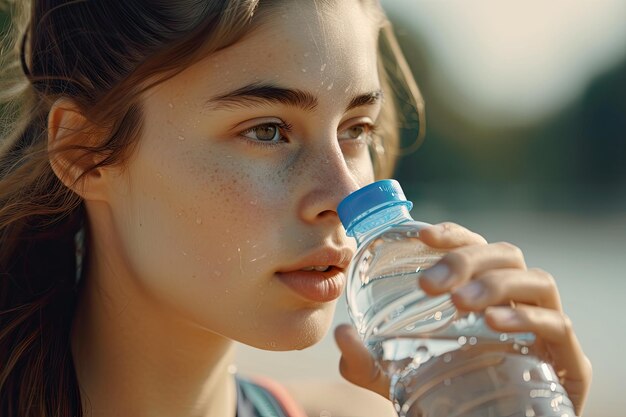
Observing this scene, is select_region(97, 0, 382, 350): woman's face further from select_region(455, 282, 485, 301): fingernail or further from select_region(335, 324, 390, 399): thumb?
select_region(455, 282, 485, 301): fingernail

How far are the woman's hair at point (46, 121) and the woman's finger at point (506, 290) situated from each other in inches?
40.0

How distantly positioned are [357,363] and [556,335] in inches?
22.1

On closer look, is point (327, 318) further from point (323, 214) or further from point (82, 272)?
point (82, 272)

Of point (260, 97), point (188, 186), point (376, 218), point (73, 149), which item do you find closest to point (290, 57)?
point (260, 97)

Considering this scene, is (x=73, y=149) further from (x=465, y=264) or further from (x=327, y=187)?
(x=465, y=264)

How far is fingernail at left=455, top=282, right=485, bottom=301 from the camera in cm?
239

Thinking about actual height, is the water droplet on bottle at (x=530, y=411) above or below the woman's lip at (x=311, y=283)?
below

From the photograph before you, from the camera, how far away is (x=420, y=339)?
9.46ft

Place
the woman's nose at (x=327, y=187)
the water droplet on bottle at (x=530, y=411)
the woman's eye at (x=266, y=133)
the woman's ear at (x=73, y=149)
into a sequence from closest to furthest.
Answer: the water droplet on bottle at (x=530, y=411) → the woman's nose at (x=327, y=187) → the woman's eye at (x=266, y=133) → the woman's ear at (x=73, y=149)

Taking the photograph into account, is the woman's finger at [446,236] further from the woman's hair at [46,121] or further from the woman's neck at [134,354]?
the woman's neck at [134,354]

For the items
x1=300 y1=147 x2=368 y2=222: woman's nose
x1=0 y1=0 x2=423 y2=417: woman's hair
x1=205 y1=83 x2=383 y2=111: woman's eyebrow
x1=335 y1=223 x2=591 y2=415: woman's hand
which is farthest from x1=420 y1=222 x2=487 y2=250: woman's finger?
x1=0 y1=0 x2=423 y2=417: woman's hair

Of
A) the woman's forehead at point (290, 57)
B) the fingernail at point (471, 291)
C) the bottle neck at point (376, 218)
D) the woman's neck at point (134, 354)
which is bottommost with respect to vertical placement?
the woman's neck at point (134, 354)

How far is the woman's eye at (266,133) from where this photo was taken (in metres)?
2.89

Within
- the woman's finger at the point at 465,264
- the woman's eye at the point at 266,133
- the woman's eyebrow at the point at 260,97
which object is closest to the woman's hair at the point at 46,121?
the woman's eyebrow at the point at 260,97
